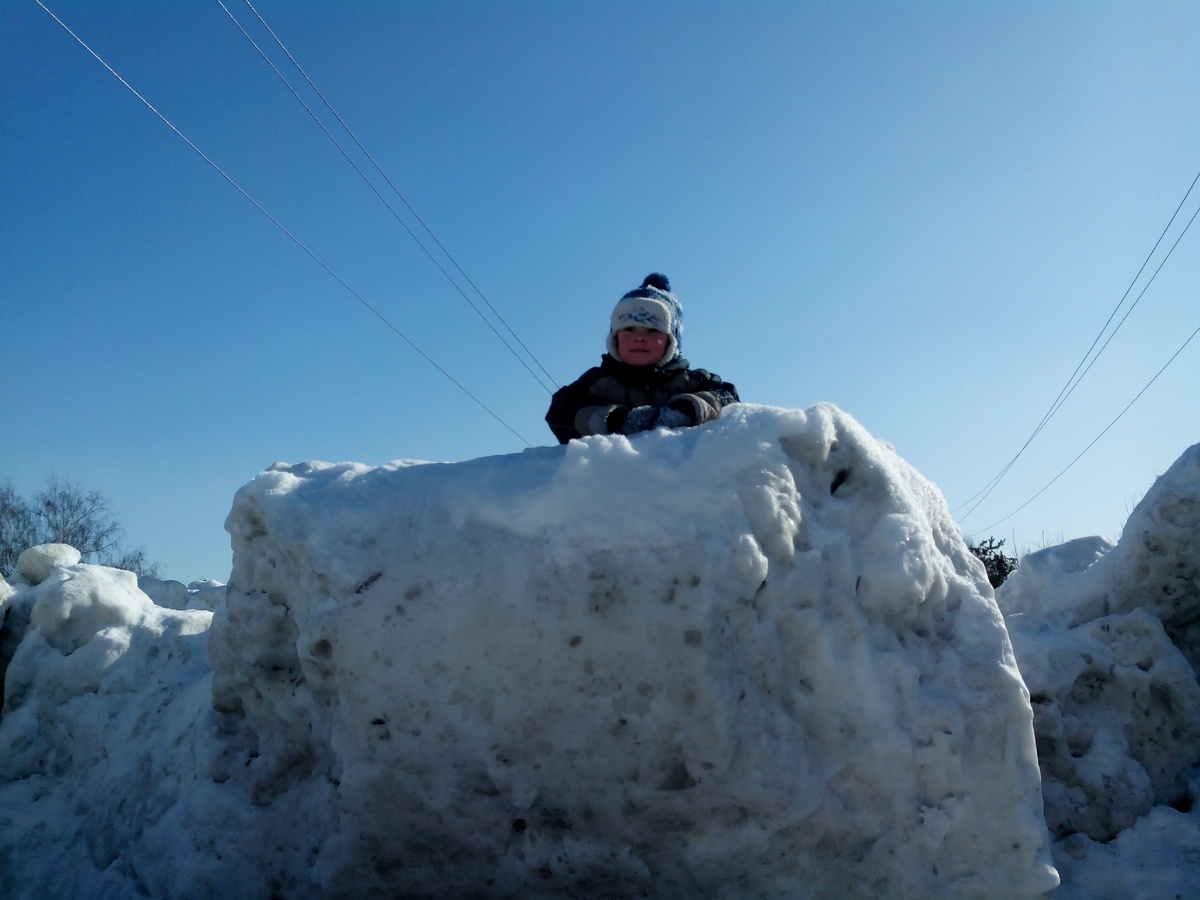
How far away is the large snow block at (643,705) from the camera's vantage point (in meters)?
2.16

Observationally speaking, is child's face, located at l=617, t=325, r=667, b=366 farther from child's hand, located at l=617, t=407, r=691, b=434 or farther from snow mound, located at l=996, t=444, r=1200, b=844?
snow mound, located at l=996, t=444, r=1200, b=844

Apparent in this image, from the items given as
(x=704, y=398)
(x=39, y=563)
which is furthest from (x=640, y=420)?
(x=39, y=563)

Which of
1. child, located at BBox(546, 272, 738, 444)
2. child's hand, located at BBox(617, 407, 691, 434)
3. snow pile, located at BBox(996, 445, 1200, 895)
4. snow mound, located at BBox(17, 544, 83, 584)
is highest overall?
child, located at BBox(546, 272, 738, 444)

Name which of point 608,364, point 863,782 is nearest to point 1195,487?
point 863,782

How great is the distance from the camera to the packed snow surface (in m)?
2.17

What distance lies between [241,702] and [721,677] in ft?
6.11

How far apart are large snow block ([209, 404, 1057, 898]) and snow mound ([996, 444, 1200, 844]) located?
0.88m

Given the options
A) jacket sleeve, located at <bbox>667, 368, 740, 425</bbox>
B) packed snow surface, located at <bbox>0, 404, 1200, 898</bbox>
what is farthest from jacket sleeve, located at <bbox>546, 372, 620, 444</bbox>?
packed snow surface, located at <bbox>0, 404, 1200, 898</bbox>

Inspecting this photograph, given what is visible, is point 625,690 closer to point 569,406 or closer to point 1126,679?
point 569,406

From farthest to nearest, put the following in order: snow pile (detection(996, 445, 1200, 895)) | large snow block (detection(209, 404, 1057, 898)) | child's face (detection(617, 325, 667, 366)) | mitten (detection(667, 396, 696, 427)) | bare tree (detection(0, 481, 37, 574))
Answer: bare tree (detection(0, 481, 37, 574)), child's face (detection(617, 325, 667, 366)), mitten (detection(667, 396, 696, 427)), snow pile (detection(996, 445, 1200, 895)), large snow block (detection(209, 404, 1057, 898))

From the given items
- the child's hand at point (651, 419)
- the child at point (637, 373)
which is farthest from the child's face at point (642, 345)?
the child's hand at point (651, 419)

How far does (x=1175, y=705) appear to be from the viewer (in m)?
3.35

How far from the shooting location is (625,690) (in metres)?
2.16

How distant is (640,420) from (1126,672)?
237cm
